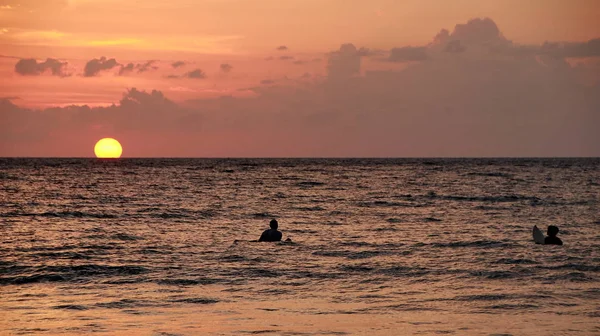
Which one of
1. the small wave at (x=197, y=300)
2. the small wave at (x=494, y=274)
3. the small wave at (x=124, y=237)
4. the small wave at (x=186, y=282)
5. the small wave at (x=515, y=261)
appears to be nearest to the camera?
the small wave at (x=197, y=300)

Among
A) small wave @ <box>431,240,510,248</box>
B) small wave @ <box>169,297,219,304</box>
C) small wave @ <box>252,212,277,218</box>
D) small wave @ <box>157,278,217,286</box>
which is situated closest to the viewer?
small wave @ <box>169,297,219,304</box>

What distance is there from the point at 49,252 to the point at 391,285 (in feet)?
43.8

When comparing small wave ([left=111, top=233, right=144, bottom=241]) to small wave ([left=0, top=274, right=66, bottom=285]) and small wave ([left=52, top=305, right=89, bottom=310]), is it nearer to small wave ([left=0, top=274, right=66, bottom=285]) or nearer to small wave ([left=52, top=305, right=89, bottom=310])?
small wave ([left=0, top=274, right=66, bottom=285])

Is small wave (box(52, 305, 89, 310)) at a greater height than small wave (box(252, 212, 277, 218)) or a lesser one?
lesser

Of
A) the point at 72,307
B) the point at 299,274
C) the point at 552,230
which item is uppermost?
the point at 552,230

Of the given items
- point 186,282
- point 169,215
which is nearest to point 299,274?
point 186,282

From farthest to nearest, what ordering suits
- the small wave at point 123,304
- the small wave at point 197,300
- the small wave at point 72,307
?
the small wave at point 197,300, the small wave at point 123,304, the small wave at point 72,307

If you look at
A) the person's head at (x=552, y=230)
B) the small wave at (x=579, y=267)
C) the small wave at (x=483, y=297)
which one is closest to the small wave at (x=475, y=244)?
the person's head at (x=552, y=230)

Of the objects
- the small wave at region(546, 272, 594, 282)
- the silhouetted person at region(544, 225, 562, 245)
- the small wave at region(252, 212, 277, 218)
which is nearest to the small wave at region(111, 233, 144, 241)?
the small wave at region(252, 212, 277, 218)

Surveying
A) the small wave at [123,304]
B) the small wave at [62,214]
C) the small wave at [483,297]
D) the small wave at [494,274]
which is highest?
the small wave at [494,274]

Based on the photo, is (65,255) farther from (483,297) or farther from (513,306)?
(513,306)

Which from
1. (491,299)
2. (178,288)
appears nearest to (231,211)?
(178,288)

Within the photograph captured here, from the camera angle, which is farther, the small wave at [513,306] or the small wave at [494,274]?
the small wave at [494,274]

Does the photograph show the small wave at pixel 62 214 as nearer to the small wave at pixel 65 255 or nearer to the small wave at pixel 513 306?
the small wave at pixel 65 255
